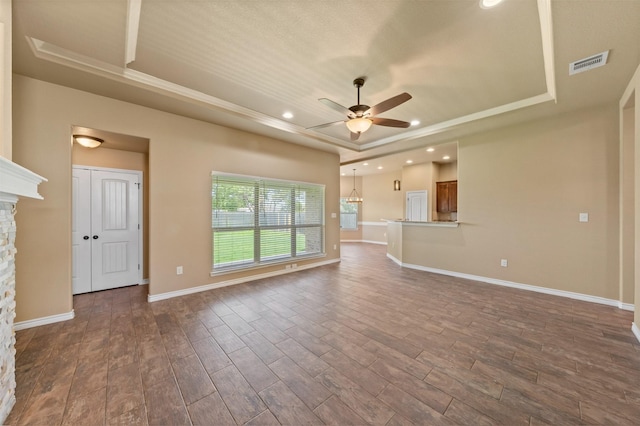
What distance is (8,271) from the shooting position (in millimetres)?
1579

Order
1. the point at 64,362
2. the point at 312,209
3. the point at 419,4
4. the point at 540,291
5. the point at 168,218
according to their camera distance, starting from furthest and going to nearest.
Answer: the point at 312,209, the point at 540,291, the point at 168,218, the point at 64,362, the point at 419,4

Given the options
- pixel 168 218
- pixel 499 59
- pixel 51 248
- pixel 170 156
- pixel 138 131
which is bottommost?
pixel 51 248

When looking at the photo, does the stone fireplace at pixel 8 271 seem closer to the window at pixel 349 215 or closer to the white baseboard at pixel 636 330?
the white baseboard at pixel 636 330

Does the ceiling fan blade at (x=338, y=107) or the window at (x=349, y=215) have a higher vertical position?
the ceiling fan blade at (x=338, y=107)

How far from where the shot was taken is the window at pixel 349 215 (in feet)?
33.4

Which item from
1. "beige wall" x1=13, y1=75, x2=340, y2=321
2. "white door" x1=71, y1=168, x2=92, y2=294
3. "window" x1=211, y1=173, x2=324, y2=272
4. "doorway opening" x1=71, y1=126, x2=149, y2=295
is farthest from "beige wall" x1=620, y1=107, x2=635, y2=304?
"white door" x1=71, y1=168, x2=92, y2=294

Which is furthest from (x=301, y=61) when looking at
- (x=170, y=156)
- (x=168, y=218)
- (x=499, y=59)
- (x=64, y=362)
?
(x=64, y=362)

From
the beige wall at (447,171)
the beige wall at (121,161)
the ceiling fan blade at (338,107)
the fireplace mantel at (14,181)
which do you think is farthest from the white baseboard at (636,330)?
the beige wall at (121,161)

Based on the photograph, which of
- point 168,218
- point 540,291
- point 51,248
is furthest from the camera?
point 540,291

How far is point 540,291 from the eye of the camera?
380 centimetres

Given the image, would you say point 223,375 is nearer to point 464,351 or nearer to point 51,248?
point 464,351

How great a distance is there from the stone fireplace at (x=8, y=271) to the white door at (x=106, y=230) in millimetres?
2567

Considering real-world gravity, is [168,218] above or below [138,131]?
below

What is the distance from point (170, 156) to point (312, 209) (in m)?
3.04
